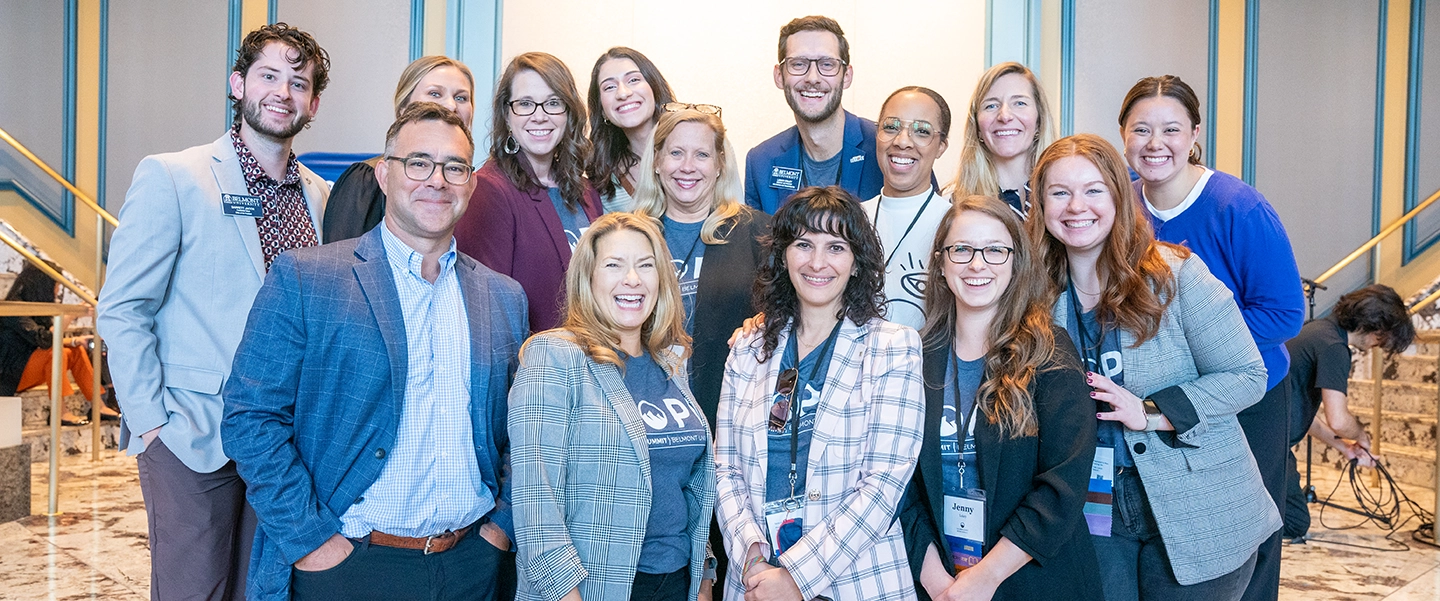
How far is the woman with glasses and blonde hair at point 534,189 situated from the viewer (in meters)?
2.67

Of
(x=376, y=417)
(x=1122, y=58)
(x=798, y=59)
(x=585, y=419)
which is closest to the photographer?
(x=376, y=417)

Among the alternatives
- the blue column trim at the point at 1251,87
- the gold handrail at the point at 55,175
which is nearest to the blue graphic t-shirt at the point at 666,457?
the gold handrail at the point at 55,175

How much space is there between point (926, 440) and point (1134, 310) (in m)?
0.57

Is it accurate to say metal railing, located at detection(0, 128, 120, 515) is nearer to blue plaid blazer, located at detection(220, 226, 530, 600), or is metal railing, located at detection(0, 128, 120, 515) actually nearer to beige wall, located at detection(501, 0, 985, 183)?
beige wall, located at detection(501, 0, 985, 183)

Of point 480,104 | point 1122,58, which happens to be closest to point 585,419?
point 480,104

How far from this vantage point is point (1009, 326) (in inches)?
87.6

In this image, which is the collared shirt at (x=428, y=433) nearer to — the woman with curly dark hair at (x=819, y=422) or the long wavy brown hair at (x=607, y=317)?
the long wavy brown hair at (x=607, y=317)

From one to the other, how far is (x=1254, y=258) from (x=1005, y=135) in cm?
76

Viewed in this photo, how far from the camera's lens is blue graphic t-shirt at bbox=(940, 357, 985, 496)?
2.19 m

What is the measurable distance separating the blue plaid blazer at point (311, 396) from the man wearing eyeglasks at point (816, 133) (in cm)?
165

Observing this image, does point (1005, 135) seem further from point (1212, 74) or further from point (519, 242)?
point (1212, 74)

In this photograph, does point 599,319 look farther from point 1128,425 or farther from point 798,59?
point 798,59

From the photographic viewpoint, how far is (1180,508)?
2229 millimetres

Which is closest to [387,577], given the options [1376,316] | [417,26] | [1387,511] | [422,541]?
[422,541]
